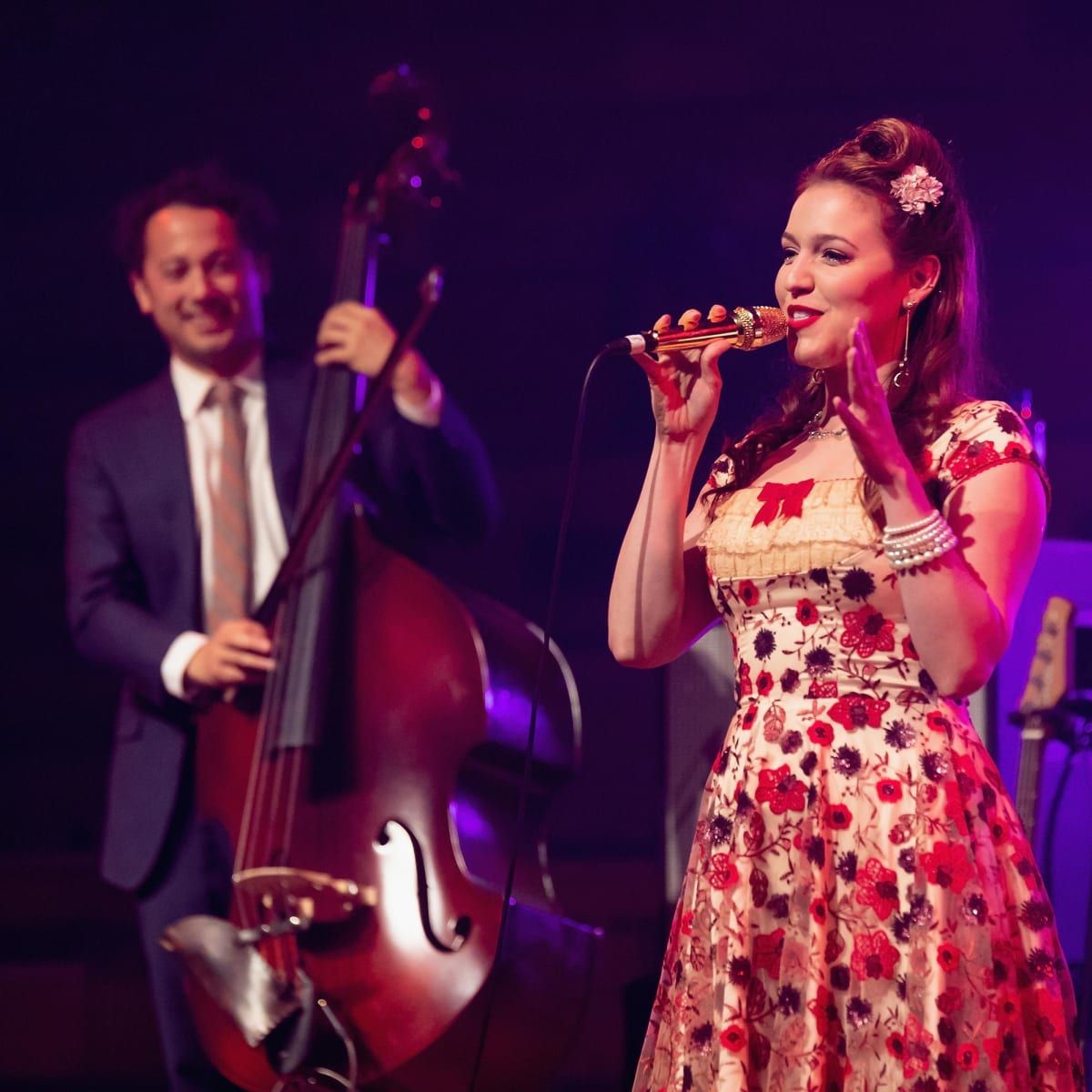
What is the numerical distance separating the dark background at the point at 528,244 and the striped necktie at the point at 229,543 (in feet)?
1.69

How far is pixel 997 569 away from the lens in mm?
1418

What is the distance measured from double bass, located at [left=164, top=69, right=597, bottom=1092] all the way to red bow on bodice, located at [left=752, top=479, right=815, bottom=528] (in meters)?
0.65

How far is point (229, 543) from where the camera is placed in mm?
2479

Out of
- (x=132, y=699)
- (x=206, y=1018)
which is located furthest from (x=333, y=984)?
(x=132, y=699)

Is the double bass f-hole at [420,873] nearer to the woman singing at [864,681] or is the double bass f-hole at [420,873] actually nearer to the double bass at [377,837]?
the double bass at [377,837]

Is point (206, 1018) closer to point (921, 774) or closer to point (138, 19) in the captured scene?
point (921, 774)

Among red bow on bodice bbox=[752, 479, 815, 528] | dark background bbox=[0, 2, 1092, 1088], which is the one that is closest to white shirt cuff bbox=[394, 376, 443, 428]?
dark background bbox=[0, 2, 1092, 1088]

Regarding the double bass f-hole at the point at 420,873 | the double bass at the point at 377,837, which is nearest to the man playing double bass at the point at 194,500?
the double bass at the point at 377,837

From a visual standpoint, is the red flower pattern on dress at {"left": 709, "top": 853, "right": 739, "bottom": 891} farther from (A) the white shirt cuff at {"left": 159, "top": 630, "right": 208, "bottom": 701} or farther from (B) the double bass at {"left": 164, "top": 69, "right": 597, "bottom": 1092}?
(A) the white shirt cuff at {"left": 159, "top": 630, "right": 208, "bottom": 701}

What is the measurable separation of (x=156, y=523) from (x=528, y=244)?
3.36 feet

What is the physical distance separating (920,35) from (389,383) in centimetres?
134

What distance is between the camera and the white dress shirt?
8.08ft

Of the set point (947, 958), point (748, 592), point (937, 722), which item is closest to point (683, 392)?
point (748, 592)

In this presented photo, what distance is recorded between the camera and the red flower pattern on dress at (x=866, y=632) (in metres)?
1.46
